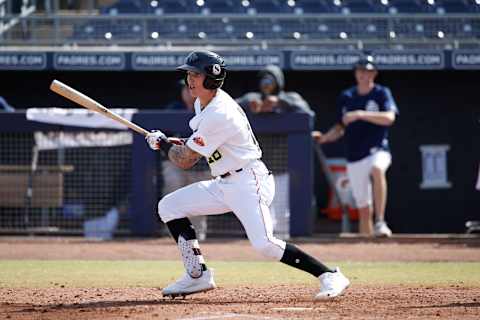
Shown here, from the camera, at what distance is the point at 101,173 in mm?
10195

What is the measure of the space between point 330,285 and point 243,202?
723 millimetres

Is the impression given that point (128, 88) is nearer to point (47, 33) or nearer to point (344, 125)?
point (47, 33)

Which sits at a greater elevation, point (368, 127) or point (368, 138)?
point (368, 127)

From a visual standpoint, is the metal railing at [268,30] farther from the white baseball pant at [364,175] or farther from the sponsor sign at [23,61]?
the white baseball pant at [364,175]

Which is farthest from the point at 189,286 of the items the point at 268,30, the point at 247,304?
the point at 268,30

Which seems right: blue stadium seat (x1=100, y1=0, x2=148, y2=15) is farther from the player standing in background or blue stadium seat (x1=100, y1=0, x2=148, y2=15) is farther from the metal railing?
the player standing in background

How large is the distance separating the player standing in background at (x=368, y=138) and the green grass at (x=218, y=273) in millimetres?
1830

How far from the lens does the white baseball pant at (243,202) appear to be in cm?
544

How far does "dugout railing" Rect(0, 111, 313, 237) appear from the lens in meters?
10.0

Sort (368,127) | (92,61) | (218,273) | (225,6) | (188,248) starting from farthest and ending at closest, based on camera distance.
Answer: (225,6) → (92,61) → (368,127) → (218,273) → (188,248)

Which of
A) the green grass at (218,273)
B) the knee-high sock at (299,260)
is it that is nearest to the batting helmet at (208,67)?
the knee-high sock at (299,260)

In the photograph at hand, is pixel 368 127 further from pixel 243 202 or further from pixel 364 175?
pixel 243 202

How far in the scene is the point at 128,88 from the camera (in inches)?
481

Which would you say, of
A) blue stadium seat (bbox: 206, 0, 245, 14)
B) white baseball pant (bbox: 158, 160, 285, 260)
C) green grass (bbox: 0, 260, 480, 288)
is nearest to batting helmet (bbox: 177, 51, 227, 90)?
white baseball pant (bbox: 158, 160, 285, 260)
